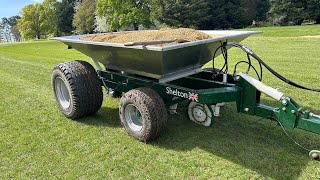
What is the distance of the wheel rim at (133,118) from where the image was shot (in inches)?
162

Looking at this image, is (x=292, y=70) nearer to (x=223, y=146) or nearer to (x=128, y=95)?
(x=223, y=146)

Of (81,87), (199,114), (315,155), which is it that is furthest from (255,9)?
(315,155)

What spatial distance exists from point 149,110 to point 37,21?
61.2m

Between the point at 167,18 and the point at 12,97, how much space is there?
3768 cm

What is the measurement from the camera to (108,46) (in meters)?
4.04

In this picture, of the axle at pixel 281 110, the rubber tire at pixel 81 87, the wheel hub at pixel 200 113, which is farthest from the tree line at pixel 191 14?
the axle at pixel 281 110

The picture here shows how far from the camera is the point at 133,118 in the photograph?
13.8 feet

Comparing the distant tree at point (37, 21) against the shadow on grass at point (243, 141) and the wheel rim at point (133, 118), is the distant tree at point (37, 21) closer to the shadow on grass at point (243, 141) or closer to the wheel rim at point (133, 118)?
Result: the shadow on grass at point (243, 141)

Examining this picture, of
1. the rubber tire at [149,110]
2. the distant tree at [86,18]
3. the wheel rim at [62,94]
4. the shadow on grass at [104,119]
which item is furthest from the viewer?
the distant tree at [86,18]

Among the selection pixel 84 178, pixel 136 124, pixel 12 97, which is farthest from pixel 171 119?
pixel 12 97

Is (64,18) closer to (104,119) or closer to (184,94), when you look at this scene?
(104,119)

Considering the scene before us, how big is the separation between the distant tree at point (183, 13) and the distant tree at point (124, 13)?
2332mm

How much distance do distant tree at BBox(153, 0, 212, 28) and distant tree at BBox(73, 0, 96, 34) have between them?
42.7 ft

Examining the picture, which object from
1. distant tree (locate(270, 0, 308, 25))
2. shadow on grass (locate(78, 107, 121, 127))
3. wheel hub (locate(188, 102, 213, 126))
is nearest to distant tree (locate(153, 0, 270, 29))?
distant tree (locate(270, 0, 308, 25))
